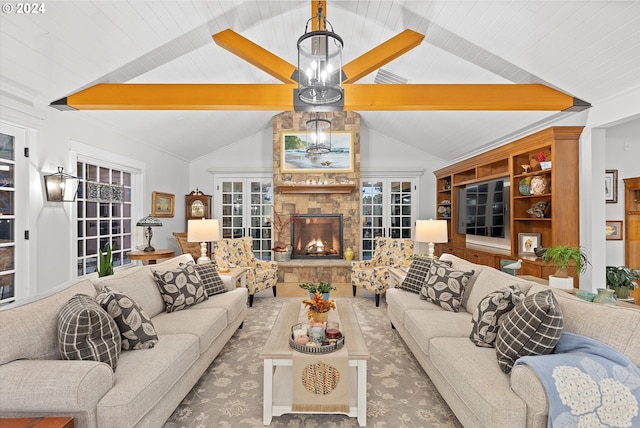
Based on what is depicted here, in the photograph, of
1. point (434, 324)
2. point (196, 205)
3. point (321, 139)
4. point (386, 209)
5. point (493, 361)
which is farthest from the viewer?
point (386, 209)

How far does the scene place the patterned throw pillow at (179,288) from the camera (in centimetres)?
288

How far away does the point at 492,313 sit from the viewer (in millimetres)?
2111

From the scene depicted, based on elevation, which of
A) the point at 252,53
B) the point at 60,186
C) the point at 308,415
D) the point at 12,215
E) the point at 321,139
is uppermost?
the point at 252,53

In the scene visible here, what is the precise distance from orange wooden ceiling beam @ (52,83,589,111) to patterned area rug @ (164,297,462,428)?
2.51 m

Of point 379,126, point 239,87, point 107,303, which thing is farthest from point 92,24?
point 379,126

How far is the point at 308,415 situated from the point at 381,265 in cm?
303

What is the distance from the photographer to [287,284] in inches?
230

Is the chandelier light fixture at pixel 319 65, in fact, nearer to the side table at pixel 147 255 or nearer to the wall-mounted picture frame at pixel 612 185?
the side table at pixel 147 255

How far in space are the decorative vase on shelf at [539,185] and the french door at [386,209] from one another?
3130 mm

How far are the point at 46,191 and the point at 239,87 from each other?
219cm

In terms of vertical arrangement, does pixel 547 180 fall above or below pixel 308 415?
above

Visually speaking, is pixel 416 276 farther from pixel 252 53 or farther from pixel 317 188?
pixel 317 188

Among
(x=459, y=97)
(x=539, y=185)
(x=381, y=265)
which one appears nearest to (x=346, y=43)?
(x=459, y=97)

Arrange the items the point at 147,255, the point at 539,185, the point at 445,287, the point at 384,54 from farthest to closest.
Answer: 1. the point at 147,255
2. the point at 539,185
3. the point at 384,54
4. the point at 445,287
